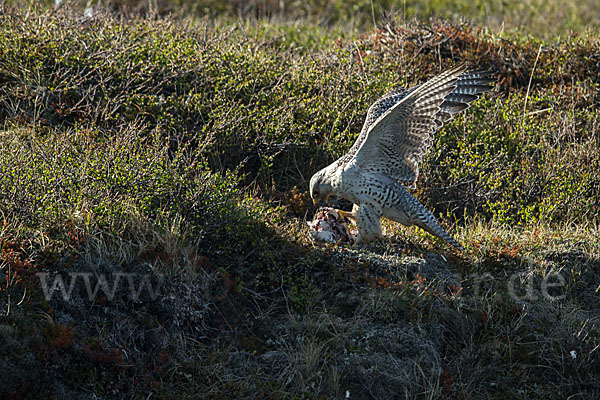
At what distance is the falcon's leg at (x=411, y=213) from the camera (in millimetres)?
5832

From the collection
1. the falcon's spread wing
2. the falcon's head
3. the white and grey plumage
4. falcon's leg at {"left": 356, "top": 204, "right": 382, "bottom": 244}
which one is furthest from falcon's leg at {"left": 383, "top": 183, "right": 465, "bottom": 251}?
the falcon's head

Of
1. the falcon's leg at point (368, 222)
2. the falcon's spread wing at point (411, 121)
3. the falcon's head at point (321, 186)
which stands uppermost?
the falcon's spread wing at point (411, 121)

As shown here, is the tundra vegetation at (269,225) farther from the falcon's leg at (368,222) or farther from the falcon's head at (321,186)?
the falcon's head at (321,186)

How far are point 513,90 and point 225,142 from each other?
3549 mm

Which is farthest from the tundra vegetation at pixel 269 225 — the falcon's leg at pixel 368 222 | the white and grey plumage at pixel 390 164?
the white and grey plumage at pixel 390 164

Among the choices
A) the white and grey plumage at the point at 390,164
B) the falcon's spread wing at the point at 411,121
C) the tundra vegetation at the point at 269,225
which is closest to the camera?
the tundra vegetation at the point at 269,225

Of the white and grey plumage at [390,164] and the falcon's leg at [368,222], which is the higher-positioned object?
the white and grey plumage at [390,164]

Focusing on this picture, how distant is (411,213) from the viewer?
584 cm

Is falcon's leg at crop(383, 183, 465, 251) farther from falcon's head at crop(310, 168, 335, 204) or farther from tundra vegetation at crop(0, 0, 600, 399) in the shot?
falcon's head at crop(310, 168, 335, 204)

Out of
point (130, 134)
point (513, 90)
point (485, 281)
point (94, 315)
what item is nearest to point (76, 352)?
point (94, 315)

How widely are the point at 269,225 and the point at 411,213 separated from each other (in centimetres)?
119

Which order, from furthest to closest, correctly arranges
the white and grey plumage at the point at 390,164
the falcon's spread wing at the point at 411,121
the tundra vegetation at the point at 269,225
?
1. the white and grey plumage at the point at 390,164
2. the falcon's spread wing at the point at 411,121
3. the tundra vegetation at the point at 269,225

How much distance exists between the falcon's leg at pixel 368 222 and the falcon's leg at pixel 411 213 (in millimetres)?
131

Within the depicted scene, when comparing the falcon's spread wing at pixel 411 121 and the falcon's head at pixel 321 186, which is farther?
the falcon's head at pixel 321 186
